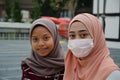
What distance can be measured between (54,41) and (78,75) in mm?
598

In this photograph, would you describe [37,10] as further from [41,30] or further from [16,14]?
[41,30]

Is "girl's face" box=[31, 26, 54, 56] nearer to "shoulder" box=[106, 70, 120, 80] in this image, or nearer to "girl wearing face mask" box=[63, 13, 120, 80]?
"girl wearing face mask" box=[63, 13, 120, 80]

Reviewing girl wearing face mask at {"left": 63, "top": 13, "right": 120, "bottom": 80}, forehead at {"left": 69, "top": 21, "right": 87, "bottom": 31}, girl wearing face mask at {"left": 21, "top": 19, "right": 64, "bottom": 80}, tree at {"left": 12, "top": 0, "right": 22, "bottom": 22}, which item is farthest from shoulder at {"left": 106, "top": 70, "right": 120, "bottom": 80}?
tree at {"left": 12, "top": 0, "right": 22, "bottom": 22}

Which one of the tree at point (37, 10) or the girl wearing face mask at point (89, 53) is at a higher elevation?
the tree at point (37, 10)

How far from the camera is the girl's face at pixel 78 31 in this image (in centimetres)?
238

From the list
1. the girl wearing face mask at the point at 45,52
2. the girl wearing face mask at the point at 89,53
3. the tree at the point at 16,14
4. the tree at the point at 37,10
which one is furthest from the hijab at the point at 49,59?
the tree at the point at 37,10

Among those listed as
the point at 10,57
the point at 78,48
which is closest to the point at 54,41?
the point at 78,48

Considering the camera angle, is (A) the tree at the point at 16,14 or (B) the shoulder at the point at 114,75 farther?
(A) the tree at the point at 16,14

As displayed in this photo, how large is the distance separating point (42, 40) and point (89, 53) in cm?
63

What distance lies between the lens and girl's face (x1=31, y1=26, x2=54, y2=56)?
2.87 meters

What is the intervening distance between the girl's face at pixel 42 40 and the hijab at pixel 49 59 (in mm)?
29

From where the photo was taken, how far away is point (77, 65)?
2.39 m

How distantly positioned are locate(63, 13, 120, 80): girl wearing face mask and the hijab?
47cm

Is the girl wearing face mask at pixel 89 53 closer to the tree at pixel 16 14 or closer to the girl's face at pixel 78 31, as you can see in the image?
the girl's face at pixel 78 31
